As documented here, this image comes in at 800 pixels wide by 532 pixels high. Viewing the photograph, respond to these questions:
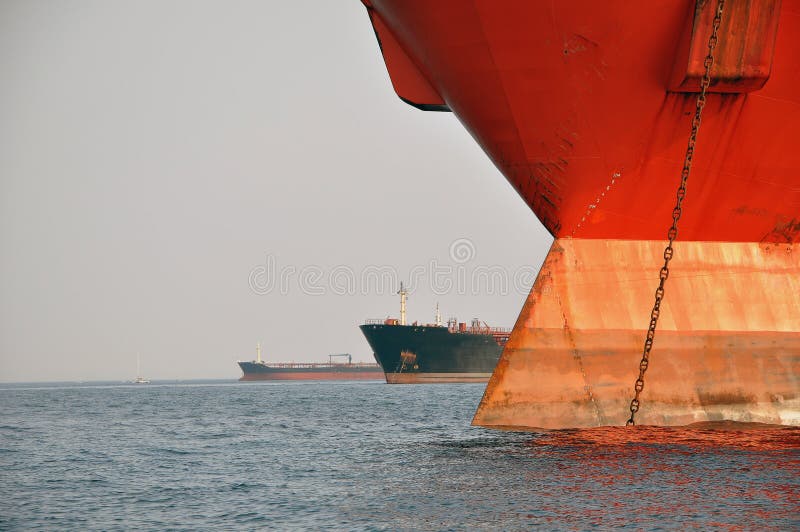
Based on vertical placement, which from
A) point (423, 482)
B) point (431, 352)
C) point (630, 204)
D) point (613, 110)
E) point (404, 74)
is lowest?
point (423, 482)

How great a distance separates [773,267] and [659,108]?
3428 millimetres

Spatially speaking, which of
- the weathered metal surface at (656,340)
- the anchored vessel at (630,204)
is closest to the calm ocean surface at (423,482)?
the weathered metal surface at (656,340)

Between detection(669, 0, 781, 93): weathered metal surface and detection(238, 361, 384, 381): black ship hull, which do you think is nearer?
detection(669, 0, 781, 93): weathered metal surface

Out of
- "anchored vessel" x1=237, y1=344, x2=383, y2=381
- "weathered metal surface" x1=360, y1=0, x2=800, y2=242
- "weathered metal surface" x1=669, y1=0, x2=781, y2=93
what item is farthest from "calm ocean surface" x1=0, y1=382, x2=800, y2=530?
"anchored vessel" x1=237, y1=344, x2=383, y2=381

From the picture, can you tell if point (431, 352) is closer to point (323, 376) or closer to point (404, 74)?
point (404, 74)

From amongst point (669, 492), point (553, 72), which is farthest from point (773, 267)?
point (669, 492)

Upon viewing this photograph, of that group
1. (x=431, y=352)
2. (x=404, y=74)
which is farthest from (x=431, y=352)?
(x=404, y=74)

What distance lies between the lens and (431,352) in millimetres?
59594

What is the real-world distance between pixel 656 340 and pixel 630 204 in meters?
2.13

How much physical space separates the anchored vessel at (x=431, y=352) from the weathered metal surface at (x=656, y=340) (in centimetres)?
4431

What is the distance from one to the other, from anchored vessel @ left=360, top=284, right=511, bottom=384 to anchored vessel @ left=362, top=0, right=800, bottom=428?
1745 inches

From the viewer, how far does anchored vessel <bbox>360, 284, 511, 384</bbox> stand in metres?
59.5

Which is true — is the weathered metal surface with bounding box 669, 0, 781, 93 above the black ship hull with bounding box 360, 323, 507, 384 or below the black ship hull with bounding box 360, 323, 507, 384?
above

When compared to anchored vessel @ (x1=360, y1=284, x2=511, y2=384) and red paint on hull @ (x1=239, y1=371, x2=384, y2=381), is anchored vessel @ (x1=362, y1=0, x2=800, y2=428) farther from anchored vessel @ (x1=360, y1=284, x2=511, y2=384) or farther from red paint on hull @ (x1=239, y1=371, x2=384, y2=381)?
red paint on hull @ (x1=239, y1=371, x2=384, y2=381)
